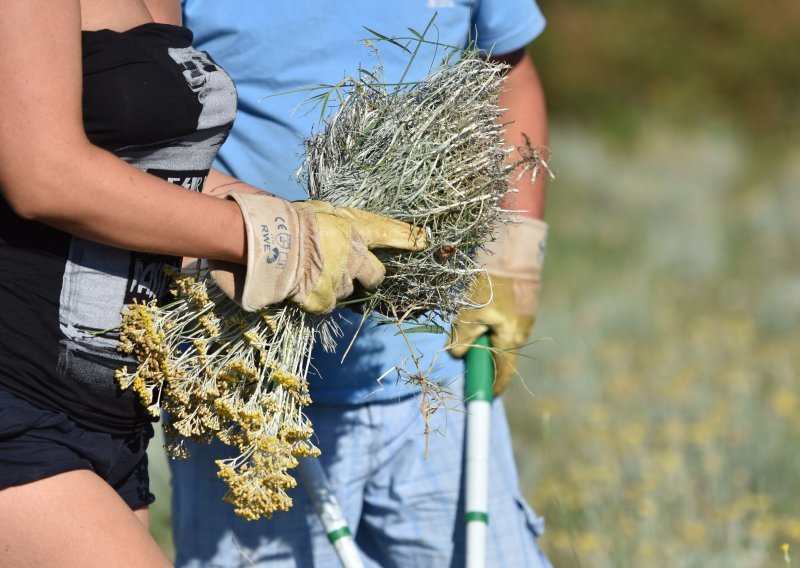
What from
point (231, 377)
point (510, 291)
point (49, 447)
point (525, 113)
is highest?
point (525, 113)

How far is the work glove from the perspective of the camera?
5.37ft

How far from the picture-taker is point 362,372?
7.55 ft

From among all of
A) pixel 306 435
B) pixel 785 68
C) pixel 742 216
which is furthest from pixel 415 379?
pixel 785 68

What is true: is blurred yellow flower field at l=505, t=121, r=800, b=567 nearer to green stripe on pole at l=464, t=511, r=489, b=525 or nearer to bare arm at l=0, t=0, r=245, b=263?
green stripe on pole at l=464, t=511, r=489, b=525

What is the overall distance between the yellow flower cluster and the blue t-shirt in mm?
434

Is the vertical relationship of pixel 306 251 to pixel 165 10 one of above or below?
below

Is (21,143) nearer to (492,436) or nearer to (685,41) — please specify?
(492,436)

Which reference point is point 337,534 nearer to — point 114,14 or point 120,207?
point 120,207

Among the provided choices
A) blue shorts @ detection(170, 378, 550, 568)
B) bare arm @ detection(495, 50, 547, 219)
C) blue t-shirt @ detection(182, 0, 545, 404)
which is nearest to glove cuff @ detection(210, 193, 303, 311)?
blue t-shirt @ detection(182, 0, 545, 404)

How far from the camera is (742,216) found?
8.48 m

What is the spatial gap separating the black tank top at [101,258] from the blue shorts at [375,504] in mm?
659

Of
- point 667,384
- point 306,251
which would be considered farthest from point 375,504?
point 667,384

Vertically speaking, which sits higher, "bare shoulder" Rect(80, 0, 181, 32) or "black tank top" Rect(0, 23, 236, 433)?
"bare shoulder" Rect(80, 0, 181, 32)

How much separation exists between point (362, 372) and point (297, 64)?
67cm
